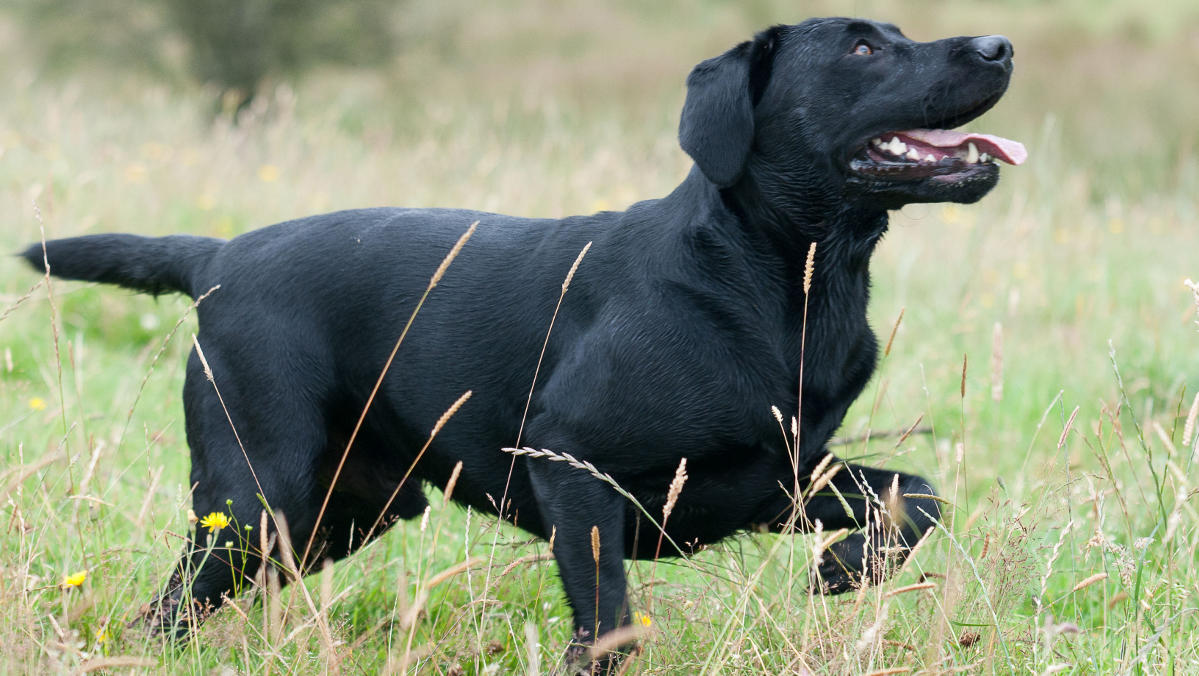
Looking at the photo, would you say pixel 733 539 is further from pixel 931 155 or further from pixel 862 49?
pixel 862 49

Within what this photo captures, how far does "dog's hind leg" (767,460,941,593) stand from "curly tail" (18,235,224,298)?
1710 mm

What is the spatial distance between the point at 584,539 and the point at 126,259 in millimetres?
1563

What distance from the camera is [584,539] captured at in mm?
2512

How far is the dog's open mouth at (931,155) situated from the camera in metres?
2.65

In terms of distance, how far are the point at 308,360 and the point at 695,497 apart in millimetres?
1014

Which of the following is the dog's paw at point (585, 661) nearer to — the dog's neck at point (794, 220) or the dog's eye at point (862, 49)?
the dog's neck at point (794, 220)

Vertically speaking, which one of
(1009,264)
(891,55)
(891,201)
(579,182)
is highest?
(891,55)

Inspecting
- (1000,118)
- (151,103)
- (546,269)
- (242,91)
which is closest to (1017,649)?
(546,269)

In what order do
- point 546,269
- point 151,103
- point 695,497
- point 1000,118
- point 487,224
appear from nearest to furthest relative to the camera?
point 695,497 → point 546,269 → point 487,224 → point 151,103 → point 1000,118

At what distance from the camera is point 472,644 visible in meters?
2.41

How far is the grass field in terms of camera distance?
2.28m

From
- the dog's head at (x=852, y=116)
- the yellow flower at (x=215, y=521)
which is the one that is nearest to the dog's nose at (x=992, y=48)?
the dog's head at (x=852, y=116)

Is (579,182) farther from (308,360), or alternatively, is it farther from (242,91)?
(242,91)

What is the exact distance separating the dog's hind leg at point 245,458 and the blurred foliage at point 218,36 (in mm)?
13564
